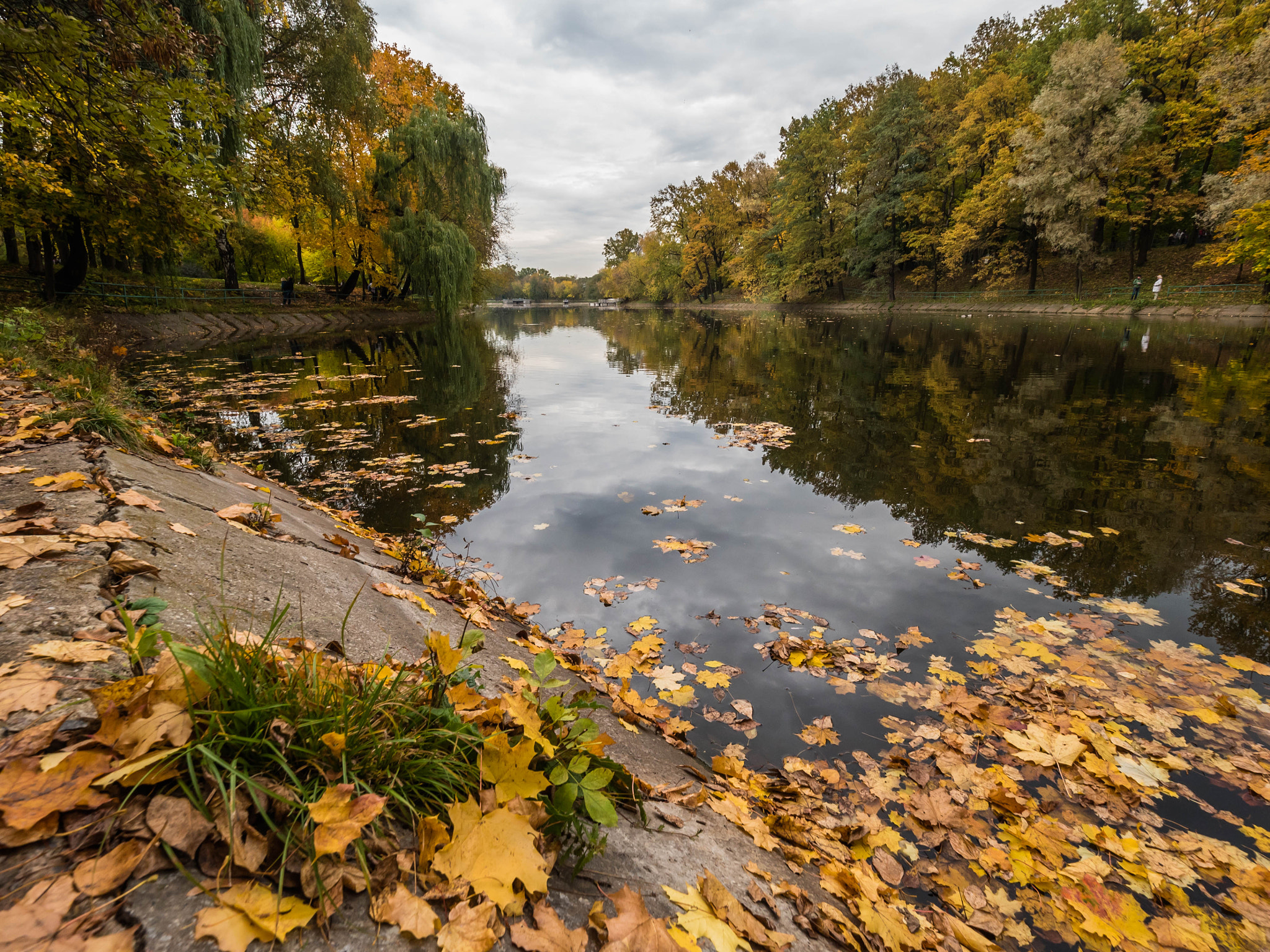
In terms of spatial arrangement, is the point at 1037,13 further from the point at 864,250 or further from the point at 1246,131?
the point at 1246,131

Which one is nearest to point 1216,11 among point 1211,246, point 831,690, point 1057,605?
point 1211,246

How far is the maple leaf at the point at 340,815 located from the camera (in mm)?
1050

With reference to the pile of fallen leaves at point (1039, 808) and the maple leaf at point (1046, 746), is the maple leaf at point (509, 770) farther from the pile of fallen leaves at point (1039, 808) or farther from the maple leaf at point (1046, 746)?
the maple leaf at point (1046, 746)

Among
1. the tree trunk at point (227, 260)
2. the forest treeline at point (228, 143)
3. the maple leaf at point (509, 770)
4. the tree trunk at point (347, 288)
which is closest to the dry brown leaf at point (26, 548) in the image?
the maple leaf at point (509, 770)

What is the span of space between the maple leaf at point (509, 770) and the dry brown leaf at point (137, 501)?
91.3 inches

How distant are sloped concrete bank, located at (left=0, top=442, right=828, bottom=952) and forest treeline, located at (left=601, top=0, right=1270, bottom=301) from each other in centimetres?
2958

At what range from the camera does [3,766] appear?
1.04 m

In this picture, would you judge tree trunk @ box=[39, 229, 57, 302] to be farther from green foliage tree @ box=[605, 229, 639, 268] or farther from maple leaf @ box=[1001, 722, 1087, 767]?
green foliage tree @ box=[605, 229, 639, 268]

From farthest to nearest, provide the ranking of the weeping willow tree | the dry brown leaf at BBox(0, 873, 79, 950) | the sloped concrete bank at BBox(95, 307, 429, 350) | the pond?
1. the weeping willow tree
2. the sloped concrete bank at BBox(95, 307, 429, 350)
3. the pond
4. the dry brown leaf at BBox(0, 873, 79, 950)

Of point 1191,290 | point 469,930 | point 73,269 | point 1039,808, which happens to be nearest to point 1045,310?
point 1191,290

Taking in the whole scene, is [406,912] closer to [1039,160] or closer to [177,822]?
[177,822]

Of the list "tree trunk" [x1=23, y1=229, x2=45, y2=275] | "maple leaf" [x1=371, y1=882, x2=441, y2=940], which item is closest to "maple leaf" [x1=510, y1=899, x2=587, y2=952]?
"maple leaf" [x1=371, y1=882, x2=441, y2=940]

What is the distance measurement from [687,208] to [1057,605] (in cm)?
7073

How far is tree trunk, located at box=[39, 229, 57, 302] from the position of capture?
18750 mm
